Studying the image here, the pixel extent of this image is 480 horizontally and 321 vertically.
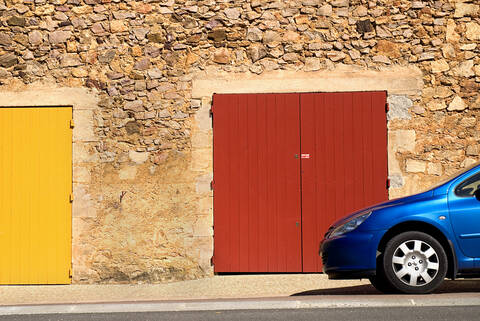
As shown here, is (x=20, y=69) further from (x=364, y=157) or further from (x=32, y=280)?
(x=364, y=157)

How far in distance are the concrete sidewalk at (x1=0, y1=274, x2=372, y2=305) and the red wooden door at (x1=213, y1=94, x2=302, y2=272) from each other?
0.35 metres

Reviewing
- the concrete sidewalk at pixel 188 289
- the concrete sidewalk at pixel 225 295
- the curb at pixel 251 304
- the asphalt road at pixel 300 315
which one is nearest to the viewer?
the asphalt road at pixel 300 315

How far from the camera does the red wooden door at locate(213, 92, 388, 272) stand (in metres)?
11.5

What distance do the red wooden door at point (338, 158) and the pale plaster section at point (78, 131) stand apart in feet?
10.3

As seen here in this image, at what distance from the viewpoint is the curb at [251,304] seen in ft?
25.6

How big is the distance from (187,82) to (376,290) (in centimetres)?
433

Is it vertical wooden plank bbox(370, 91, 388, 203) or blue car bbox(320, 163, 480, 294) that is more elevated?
vertical wooden plank bbox(370, 91, 388, 203)

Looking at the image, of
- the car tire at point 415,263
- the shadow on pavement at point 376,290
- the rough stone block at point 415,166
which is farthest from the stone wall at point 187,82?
the car tire at point 415,263

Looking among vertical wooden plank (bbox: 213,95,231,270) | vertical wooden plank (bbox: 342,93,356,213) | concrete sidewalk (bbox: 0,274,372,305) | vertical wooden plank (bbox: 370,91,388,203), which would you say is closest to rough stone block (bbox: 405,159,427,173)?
vertical wooden plank (bbox: 370,91,388,203)

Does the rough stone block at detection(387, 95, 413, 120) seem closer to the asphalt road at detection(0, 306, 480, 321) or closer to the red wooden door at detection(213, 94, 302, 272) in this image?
the red wooden door at detection(213, 94, 302, 272)

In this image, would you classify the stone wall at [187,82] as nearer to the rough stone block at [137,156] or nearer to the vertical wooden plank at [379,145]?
the rough stone block at [137,156]

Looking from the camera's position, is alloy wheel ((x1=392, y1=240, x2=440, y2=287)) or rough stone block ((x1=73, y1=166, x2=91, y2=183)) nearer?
alloy wheel ((x1=392, y1=240, x2=440, y2=287))

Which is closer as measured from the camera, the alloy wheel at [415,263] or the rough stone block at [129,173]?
the alloy wheel at [415,263]

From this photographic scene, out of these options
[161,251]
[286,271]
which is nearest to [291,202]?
[286,271]
